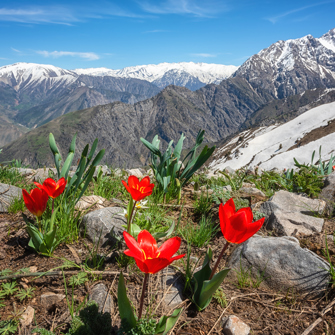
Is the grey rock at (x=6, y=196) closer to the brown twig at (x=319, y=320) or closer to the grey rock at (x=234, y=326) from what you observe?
the grey rock at (x=234, y=326)

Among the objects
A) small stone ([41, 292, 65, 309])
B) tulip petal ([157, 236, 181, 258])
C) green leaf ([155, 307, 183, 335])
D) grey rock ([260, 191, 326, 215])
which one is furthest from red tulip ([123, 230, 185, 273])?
grey rock ([260, 191, 326, 215])

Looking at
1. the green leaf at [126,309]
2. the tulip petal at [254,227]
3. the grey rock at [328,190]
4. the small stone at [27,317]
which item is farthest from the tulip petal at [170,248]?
the grey rock at [328,190]

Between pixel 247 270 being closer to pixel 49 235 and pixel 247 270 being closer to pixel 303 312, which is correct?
pixel 303 312

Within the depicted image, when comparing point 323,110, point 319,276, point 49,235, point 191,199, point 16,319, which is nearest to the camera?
point 16,319

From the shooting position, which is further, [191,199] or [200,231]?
[191,199]

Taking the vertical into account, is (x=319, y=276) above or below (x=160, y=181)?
below

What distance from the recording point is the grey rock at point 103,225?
233cm

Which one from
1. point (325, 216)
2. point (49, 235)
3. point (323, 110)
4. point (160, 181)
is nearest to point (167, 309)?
point (49, 235)

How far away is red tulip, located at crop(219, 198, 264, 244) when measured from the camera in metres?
1.27

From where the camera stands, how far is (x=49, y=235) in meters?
2.00

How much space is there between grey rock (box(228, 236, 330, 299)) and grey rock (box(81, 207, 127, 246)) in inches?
45.5

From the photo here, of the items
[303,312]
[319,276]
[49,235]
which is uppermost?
[49,235]

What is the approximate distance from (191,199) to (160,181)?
62cm

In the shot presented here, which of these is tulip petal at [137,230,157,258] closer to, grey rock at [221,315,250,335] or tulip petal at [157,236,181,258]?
tulip petal at [157,236,181,258]
